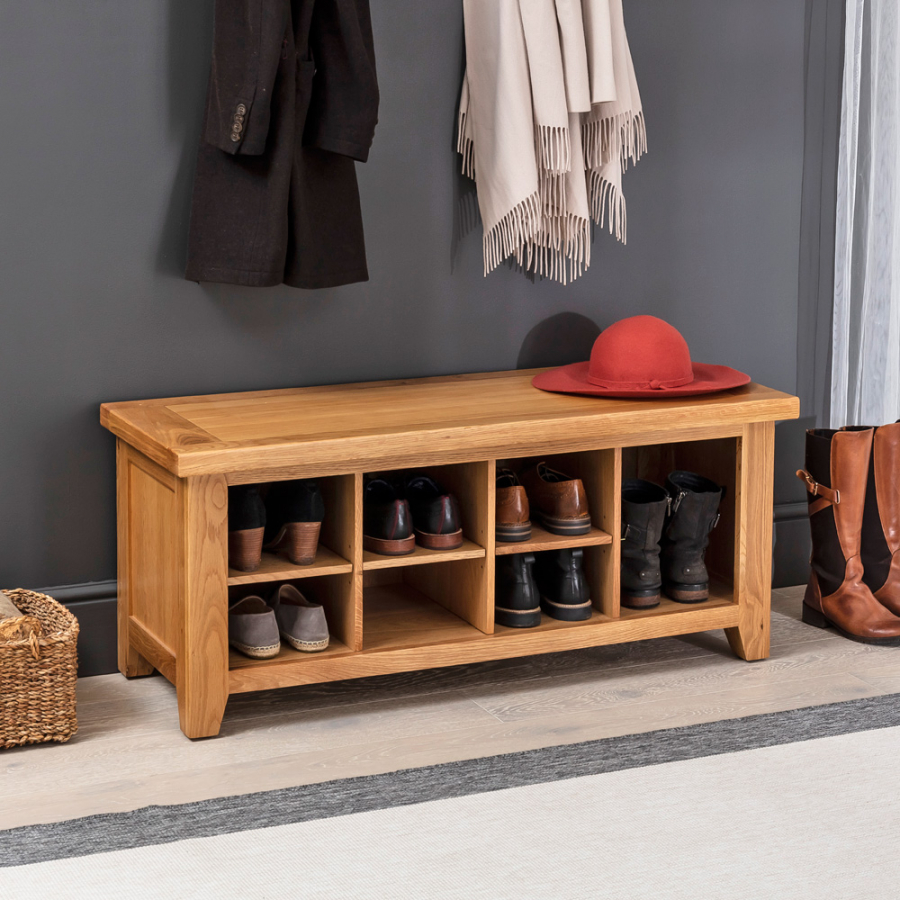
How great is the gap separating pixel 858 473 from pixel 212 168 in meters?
1.41

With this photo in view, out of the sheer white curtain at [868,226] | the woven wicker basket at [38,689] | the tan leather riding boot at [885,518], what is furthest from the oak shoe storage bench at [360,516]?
the sheer white curtain at [868,226]

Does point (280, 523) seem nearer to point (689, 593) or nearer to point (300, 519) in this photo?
point (300, 519)

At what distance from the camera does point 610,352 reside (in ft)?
7.67

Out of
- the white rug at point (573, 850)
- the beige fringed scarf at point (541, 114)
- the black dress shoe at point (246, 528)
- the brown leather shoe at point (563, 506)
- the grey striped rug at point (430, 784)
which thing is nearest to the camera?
the white rug at point (573, 850)

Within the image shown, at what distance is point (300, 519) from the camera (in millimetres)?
2100

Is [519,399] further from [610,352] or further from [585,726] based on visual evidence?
[585,726]

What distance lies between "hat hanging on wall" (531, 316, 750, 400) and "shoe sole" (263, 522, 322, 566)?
0.55 m

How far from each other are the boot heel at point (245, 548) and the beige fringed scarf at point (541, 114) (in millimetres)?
809

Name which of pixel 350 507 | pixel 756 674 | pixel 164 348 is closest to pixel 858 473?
pixel 756 674

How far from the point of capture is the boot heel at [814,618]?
2615 millimetres

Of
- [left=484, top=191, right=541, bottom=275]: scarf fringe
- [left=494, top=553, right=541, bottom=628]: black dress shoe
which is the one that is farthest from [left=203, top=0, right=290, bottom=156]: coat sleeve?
[left=494, top=553, right=541, bottom=628]: black dress shoe

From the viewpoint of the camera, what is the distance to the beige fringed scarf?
239 cm

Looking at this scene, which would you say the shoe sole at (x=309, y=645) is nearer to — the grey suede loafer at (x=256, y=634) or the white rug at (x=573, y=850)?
the grey suede loafer at (x=256, y=634)

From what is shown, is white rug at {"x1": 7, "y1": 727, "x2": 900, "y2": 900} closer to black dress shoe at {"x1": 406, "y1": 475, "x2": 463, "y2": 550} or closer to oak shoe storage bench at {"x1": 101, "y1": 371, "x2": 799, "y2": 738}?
oak shoe storage bench at {"x1": 101, "y1": 371, "x2": 799, "y2": 738}
